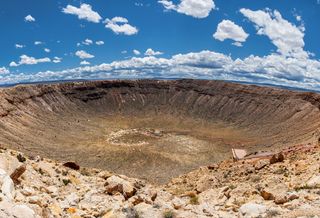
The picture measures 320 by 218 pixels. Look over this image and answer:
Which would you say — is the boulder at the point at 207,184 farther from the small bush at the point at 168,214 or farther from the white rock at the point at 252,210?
the small bush at the point at 168,214

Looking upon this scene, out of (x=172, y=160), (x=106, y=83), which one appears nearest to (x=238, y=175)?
(x=172, y=160)

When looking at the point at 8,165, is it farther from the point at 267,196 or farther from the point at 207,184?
the point at 207,184

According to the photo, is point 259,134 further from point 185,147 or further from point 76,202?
point 76,202

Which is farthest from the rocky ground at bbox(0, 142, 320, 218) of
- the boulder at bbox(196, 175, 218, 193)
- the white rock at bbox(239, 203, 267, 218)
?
the boulder at bbox(196, 175, 218, 193)

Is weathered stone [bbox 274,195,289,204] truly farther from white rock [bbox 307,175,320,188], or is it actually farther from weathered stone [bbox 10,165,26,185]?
weathered stone [bbox 10,165,26,185]

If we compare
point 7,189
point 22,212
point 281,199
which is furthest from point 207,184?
point 22,212

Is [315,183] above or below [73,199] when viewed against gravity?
above

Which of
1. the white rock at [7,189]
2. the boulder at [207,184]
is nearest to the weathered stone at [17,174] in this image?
the white rock at [7,189]
